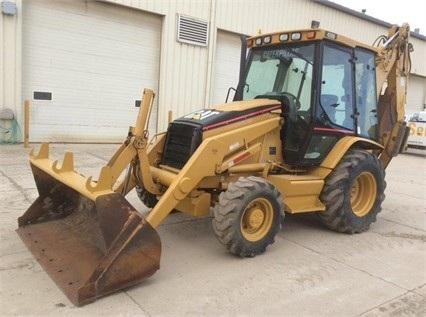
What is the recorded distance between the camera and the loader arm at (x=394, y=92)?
20.1ft

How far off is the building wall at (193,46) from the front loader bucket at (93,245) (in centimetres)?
686

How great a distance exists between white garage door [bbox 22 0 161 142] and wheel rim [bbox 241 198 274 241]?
27.6 ft

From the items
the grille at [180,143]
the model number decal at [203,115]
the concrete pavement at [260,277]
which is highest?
the model number decal at [203,115]

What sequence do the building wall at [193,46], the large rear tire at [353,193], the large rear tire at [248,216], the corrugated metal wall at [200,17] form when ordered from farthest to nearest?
the corrugated metal wall at [200,17], the building wall at [193,46], the large rear tire at [353,193], the large rear tire at [248,216]

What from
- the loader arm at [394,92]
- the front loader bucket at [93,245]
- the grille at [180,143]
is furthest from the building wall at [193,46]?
the loader arm at [394,92]

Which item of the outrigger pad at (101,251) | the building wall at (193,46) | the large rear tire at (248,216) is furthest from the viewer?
the building wall at (193,46)

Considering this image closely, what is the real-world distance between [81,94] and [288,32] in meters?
7.86

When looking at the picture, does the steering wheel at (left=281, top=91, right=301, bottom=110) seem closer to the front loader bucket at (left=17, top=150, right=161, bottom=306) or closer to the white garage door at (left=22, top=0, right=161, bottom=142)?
the front loader bucket at (left=17, top=150, right=161, bottom=306)

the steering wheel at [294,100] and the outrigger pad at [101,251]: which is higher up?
the steering wheel at [294,100]

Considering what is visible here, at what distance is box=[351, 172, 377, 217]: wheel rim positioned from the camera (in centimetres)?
556

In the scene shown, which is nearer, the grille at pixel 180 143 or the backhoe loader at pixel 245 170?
the backhoe loader at pixel 245 170

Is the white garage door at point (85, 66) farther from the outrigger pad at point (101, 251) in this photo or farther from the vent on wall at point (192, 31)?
the outrigger pad at point (101, 251)

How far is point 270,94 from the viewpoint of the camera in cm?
532

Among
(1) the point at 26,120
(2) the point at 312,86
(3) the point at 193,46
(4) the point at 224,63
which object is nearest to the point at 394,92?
(2) the point at 312,86
